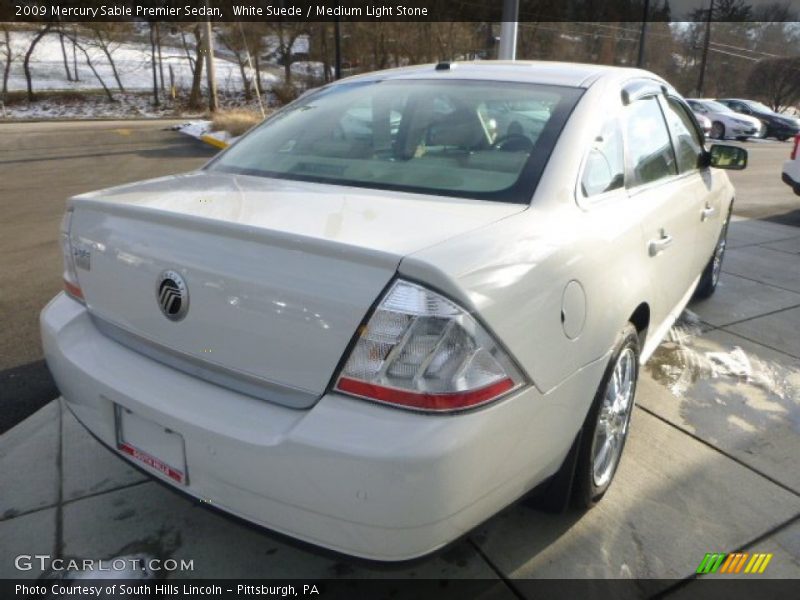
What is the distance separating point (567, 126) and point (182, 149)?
1385 centimetres

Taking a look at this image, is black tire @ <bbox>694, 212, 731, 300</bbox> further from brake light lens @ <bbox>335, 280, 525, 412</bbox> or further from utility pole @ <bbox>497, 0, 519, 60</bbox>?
utility pole @ <bbox>497, 0, 519, 60</bbox>

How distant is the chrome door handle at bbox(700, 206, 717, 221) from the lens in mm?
3553

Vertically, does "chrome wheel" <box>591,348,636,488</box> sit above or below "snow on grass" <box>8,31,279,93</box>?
below

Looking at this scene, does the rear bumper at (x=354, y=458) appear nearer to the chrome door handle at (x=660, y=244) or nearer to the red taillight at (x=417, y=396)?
the red taillight at (x=417, y=396)

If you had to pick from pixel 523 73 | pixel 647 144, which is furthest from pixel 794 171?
pixel 523 73

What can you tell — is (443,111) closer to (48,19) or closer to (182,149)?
(182,149)

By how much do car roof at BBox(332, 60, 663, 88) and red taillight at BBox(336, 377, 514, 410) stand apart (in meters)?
1.50

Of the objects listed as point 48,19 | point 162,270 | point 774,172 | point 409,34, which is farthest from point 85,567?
point 48,19

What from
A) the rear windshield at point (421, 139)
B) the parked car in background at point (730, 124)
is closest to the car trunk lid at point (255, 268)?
the rear windshield at point (421, 139)

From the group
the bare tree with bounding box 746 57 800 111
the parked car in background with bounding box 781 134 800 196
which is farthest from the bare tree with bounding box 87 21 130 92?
the bare tree with bounding box 746 57 800 111

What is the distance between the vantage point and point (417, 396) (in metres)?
1.57

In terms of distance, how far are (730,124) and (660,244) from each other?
2504cm

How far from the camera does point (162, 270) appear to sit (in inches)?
73.8

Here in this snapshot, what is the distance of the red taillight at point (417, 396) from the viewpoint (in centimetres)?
157
